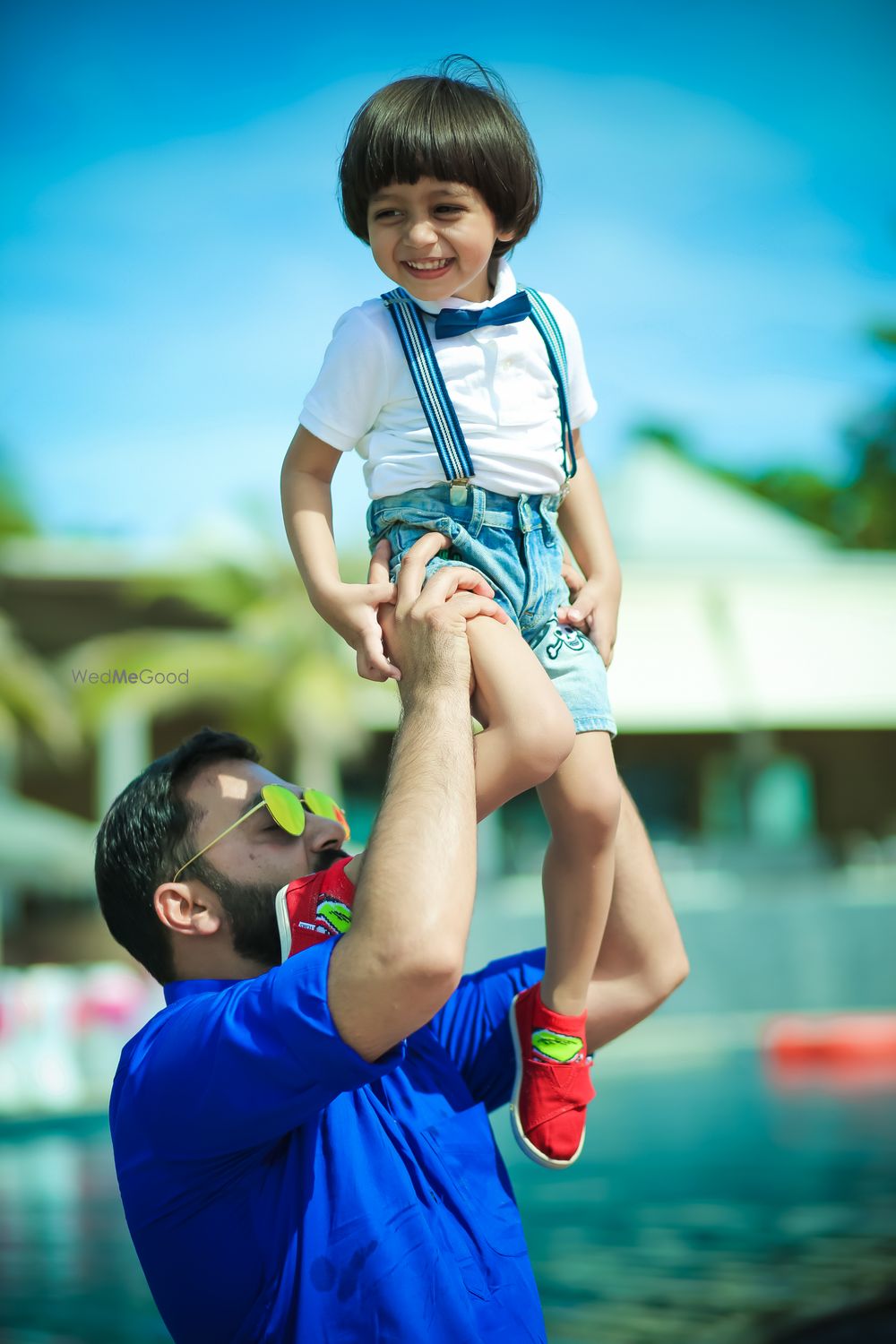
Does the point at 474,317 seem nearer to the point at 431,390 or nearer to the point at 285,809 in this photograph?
the point at 431,390

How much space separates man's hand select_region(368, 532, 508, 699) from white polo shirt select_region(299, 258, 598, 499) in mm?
128

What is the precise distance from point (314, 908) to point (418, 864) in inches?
14.6

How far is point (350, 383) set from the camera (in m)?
2.21

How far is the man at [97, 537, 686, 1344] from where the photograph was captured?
6.24 feet

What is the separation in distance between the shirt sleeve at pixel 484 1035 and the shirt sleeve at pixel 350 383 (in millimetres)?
1010

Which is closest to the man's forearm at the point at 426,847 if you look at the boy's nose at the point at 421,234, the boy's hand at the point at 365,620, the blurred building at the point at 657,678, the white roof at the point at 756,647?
the boy's hand at the point at 365,620

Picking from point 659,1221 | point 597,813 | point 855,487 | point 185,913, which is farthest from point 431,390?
point 855,487

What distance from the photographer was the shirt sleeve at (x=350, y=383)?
2.21 metres

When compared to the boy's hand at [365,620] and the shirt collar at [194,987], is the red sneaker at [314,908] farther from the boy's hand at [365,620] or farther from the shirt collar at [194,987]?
the boy's hand at [365,620]

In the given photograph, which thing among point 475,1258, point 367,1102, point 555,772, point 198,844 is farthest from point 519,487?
point 475,1258

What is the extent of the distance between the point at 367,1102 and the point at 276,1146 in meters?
0.15

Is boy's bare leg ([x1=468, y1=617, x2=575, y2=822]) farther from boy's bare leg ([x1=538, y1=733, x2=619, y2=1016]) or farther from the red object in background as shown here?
the red object in background

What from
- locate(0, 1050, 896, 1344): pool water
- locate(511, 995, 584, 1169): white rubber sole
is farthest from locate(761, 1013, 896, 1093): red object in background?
locate(511, 995, 584, 1169): white rubber sole

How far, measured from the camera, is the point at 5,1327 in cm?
642
